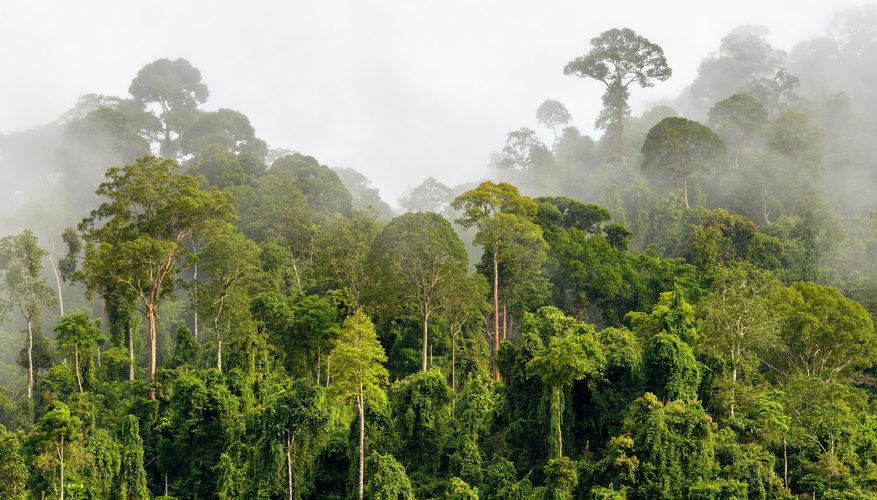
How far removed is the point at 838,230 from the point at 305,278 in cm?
4185

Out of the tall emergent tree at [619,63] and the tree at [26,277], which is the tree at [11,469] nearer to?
the tree at [26,277]

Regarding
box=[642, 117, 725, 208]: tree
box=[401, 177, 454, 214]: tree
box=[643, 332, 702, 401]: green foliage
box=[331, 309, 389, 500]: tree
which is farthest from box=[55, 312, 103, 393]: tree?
box=[401, 177, 454, 214]: tree

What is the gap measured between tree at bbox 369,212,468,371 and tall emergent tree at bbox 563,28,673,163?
40182 millimetres

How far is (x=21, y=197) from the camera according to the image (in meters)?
93.1

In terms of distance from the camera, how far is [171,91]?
106m

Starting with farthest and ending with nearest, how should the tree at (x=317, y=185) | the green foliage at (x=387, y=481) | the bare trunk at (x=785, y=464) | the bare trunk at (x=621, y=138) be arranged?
1. the bare trunk at (x=621, y=138)
2. the tree at (x=317, y=185)
3. the bare trunk at (x=785, y=464)
4. the green foliage at (x=387, y=481)

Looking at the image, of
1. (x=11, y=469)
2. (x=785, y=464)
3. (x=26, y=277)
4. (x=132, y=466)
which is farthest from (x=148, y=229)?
(x=785, y=464)

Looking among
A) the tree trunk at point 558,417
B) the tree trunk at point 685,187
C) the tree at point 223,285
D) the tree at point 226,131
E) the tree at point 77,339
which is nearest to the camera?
Result: the tree trunk at point 558,417

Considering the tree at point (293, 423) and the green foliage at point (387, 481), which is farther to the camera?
the tree at point (293, 423)

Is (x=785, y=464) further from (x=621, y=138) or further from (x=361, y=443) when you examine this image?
(x=621, y=138)

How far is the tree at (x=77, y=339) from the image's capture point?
41.8m

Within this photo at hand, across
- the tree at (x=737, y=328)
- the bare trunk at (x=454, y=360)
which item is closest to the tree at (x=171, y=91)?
the bare trunk at (x=454, y=360)

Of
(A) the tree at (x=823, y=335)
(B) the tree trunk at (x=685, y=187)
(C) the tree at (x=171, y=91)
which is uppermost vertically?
(C) the tree at (x=171, y=91)

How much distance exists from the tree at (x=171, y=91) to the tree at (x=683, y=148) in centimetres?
6283
